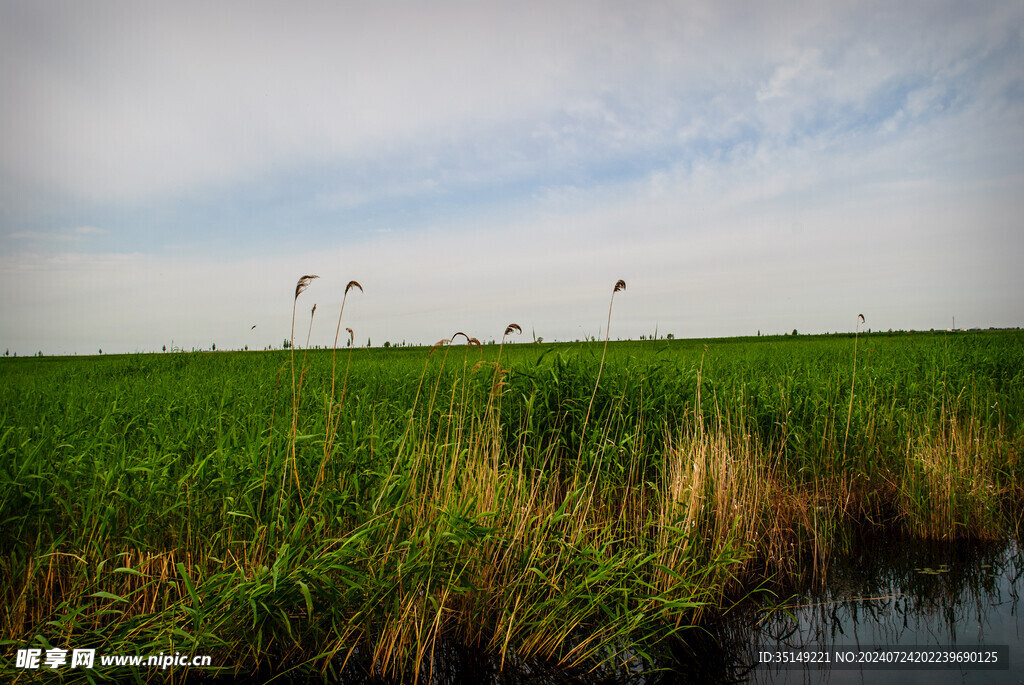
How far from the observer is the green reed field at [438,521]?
285 cm

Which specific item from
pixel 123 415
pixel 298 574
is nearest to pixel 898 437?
pixel 298 574

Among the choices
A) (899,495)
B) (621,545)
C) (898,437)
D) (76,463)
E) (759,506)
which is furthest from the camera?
(898,437)

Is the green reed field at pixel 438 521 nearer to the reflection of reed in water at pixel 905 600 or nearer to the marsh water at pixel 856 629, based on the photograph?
the marsh water at pixel 856 629

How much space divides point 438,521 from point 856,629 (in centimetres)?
298

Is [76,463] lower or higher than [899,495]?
higher

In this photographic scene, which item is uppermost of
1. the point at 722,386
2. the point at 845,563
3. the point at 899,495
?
the point at 722,386

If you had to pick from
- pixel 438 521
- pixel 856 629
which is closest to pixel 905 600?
pixel 856 629

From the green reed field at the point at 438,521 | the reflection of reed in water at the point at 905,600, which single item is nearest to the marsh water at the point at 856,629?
the reflection of reed in water at the point at 905,600

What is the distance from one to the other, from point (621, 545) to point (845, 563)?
1.98 meters

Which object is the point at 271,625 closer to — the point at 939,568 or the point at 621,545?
the point at 621,545

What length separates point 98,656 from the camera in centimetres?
264

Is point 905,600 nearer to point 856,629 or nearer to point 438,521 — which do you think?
point 856,629

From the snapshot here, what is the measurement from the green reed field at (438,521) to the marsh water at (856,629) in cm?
12

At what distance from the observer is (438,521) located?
3.01 metres
